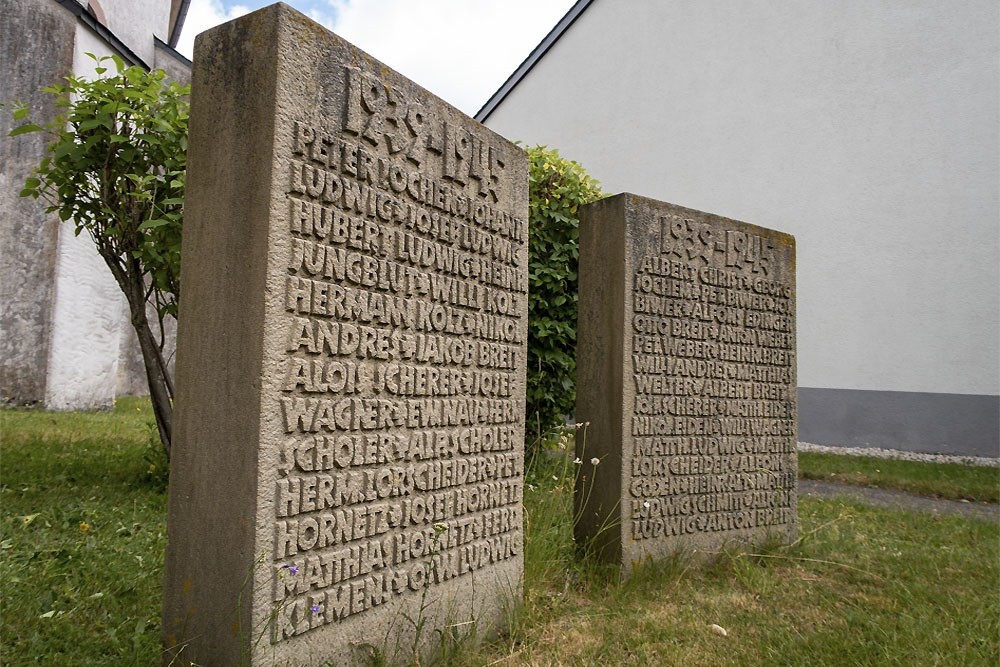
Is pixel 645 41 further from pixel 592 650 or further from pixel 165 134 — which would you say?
pixel 592 650

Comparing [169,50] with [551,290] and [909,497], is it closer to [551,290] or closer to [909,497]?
[551,290]

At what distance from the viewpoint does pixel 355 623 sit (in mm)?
2338

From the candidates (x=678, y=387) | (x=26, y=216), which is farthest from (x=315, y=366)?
(x=26, y=216)

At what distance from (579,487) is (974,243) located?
6742mm

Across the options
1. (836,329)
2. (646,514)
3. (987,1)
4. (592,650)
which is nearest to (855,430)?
(836,329)

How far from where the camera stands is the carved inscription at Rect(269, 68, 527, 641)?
2178 mm

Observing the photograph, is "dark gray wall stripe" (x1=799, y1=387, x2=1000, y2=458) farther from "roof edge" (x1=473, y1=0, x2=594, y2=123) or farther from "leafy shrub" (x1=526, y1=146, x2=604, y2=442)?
"roof edge" (x1=473, y1=0, x2=594, y2=123)

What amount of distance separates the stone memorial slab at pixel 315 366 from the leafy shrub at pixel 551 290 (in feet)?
8.27

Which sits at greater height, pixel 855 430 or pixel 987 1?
pixel 987 1

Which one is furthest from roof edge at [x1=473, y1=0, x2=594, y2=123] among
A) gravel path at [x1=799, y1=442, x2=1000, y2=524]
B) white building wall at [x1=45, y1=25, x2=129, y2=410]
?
gravel path at [x1=799, y1=442, x2=1000, y2=524]

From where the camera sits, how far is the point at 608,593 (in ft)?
11.3

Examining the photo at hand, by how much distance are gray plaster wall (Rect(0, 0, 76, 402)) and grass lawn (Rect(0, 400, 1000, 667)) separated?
3.77 m

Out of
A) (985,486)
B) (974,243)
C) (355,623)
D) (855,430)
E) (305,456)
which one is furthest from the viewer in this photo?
(855,430)

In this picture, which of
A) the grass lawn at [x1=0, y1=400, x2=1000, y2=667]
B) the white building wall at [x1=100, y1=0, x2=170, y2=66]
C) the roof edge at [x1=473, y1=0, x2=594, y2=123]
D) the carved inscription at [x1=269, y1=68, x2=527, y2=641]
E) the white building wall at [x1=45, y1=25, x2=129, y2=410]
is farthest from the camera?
the roof edge at [x1=473, y1=0, x2=594, y2=123]
